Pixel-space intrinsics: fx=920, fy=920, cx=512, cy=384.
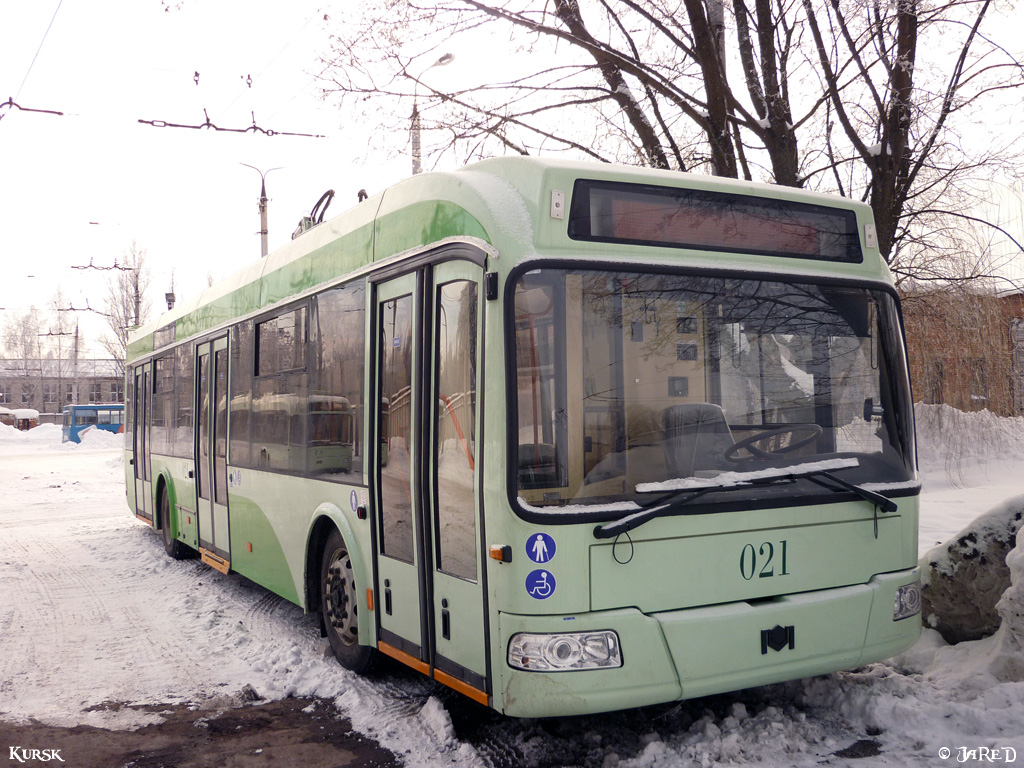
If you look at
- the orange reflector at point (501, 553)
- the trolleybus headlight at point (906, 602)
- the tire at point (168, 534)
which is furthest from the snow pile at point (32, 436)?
the trolleybus headlight at point (906, 602)

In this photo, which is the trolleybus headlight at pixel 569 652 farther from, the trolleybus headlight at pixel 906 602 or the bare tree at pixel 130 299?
the bare tree at pixel 130 299

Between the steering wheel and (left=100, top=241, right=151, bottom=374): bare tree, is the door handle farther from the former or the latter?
(left=100, top=241, right=151, bottom=374): bare tree

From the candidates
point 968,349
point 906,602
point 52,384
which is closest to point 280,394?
point 906,602

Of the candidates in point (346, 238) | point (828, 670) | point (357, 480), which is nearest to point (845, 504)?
point (828, 670)

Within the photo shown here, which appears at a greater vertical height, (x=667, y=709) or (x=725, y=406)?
(x=725, y=406)

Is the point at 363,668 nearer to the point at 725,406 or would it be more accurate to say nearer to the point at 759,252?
the point at 725,406

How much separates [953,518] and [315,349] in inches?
307

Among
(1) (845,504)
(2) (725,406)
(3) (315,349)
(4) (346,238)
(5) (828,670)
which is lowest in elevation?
(5) (828,670)

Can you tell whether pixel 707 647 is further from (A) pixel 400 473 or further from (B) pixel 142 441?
(B) pixel 142 441

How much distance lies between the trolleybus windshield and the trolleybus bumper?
1.66ft

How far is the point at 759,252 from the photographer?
4.70m

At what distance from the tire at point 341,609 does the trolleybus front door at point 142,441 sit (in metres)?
6.69

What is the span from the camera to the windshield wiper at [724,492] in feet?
13.2

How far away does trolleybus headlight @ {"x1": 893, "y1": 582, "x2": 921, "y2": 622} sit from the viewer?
4777 millimetres
